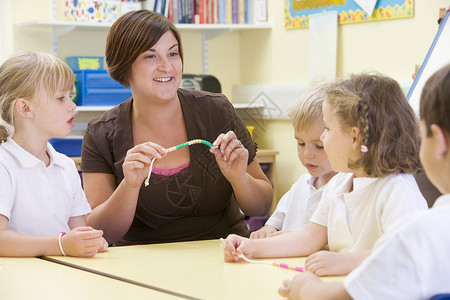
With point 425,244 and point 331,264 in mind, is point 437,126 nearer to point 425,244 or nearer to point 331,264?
point 425,244

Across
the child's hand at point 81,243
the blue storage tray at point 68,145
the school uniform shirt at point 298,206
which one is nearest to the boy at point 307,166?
the school uniform shirt at point 298,206

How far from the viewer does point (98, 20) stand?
3803 mm

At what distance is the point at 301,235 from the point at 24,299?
69cm

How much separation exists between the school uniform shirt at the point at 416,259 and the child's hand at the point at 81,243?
87 cm

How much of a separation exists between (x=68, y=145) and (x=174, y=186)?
1684 mm

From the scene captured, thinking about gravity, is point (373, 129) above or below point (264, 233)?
above

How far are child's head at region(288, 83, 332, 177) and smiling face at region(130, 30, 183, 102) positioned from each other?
1.30 ft

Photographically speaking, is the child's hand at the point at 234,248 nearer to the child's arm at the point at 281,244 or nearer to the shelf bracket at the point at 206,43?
the child's arm at the point at 281,244

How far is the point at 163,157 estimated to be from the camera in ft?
6.60

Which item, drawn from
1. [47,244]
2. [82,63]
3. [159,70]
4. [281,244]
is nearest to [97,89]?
[82,63]

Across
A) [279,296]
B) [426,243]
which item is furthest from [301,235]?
[426,243]

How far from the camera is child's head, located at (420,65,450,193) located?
3.03 ft

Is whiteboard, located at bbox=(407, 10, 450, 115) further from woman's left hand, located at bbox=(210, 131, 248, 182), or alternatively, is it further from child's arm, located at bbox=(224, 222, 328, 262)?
child's arm, located at bbox=(224, 222, 328, 262)

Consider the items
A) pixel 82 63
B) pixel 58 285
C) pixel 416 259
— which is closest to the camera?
pixel 416 259
